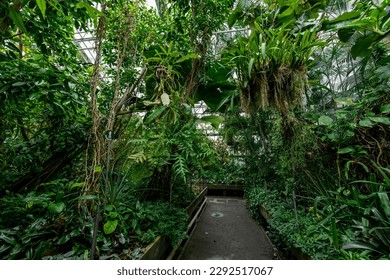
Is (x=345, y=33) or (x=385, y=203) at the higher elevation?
(x=345, y=33)

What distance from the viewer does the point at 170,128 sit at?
1549 millimetres

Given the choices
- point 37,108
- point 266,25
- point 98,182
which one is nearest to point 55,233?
point 98,182

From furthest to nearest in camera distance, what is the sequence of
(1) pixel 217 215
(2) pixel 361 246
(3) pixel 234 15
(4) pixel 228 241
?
(1) pixel 217 215 < (4) pixel 228 241 < (3) pixel 234 15 < (2) pixel 361 246

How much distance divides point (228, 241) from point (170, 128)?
5.35 feet

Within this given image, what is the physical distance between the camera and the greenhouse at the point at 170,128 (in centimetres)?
122

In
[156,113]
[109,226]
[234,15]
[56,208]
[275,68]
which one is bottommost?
[109,226]

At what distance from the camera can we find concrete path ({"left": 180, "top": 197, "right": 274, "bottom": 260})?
6.10 feet

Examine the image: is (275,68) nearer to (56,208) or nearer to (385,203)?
(385,203)

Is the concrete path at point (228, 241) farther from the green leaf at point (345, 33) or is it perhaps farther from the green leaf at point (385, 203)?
the green leaf at point (345, 33)

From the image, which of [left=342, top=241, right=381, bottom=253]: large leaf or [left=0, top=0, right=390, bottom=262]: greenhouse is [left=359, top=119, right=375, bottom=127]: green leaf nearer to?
[left=0, top=0, right=390, bottom=262]: greenhouse

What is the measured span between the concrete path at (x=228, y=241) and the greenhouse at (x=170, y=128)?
0.02 metres

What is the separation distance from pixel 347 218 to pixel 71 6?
2.65 m

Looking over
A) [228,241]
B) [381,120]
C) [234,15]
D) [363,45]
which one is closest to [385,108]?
[381,120]

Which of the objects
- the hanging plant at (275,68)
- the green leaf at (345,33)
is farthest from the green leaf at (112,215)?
the green leaf at (345,33)
